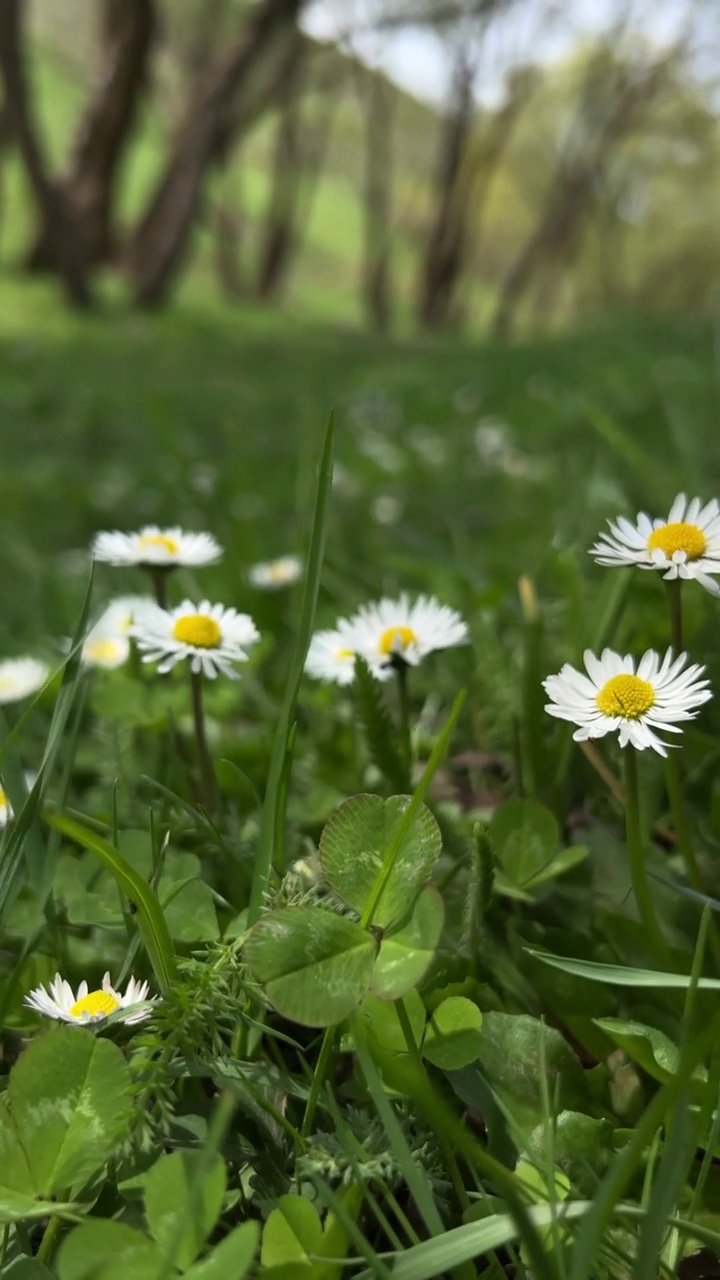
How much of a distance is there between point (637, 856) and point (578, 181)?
2110 cm

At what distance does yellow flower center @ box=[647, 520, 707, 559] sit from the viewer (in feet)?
1.98

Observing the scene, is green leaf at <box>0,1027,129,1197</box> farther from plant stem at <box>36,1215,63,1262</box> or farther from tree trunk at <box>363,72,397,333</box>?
tree trunk at <box>363,72,397,333</box>

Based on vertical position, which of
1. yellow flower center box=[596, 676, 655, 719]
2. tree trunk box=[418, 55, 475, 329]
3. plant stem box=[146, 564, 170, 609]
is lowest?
yellow flower center box=[596, 676, 655, 719]

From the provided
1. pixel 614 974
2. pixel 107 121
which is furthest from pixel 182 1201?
pixel 107 121

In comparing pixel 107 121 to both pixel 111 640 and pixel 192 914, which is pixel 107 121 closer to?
pixel 111 640

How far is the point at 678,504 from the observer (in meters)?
0.67

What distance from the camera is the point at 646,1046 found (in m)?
0.49

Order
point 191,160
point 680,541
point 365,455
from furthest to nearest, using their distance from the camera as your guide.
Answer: point 191,160 → point 365,455 → point 680,541

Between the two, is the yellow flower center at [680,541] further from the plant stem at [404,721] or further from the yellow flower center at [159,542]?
the yellow flower center at [159,542]

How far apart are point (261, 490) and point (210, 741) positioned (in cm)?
154

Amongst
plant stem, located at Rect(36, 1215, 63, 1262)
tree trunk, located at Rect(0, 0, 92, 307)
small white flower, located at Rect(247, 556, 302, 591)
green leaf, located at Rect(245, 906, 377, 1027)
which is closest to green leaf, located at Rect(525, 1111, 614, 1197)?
green leaf, located at Rect(245, 906, 377, 1027)

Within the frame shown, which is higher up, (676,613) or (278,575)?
(278,575)

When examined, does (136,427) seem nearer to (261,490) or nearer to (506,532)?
(261,490)

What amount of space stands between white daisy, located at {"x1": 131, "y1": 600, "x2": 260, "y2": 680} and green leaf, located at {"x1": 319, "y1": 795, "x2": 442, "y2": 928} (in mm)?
189
